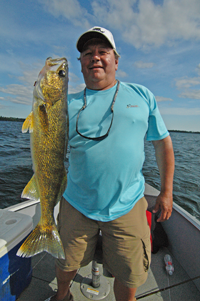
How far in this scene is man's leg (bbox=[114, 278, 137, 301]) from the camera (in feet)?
6.23

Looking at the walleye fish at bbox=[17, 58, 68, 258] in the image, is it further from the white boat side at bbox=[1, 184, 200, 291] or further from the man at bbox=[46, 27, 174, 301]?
the white boat side at bbox=[1, 184, 200, 291]

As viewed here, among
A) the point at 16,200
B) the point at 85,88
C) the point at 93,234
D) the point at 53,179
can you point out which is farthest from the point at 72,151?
the point at 16,200

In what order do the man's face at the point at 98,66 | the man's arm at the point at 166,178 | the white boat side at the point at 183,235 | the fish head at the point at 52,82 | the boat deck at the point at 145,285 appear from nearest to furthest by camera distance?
the fish head at the point at 52,82 < the man's face at the point at 98,66 < the man's arm at the point at 166,178 < the boat deck at the point at 145,285 < the white boat side at the point at 183,235

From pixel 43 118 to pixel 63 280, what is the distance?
183cm

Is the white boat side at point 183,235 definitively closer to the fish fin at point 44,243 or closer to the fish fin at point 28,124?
the fish fin at point 44,243

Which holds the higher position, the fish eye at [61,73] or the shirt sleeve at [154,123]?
the fish eye at [61,73]

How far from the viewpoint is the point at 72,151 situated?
1913mm

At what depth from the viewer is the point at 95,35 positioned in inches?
82.0

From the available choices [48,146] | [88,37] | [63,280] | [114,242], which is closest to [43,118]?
[48,146]

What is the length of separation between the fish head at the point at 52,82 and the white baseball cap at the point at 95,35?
18.0 inches

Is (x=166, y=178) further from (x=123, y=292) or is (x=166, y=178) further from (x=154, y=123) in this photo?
(x=123, y=292)

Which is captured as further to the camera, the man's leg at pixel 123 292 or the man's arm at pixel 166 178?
the man's arm at pixel 166 178

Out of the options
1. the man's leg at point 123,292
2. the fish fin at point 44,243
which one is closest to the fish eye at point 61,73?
the fish fin at point 44,243

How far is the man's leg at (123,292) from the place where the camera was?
1.90 m
